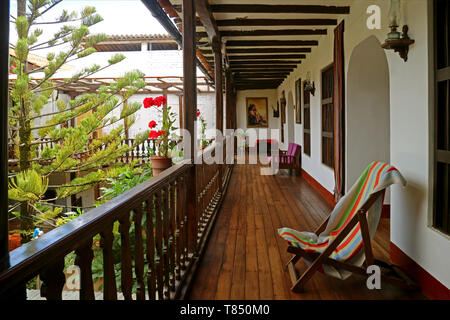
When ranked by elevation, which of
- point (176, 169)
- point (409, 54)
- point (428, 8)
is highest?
point (428, 8)

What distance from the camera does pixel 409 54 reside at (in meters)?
2.78

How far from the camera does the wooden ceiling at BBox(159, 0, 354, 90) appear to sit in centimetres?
443

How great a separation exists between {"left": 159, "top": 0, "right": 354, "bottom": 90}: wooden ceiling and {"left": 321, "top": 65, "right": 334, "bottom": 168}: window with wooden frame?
2.26 ft

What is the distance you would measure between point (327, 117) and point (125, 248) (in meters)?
5.07

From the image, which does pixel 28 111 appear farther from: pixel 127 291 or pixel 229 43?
pixel 127 291

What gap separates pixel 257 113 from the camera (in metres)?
15.1

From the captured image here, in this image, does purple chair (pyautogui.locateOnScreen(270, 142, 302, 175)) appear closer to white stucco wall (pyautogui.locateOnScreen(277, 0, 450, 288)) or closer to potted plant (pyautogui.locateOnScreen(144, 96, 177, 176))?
potted plant (pyautogui.locateOnScreen(144, 96, 177, 176))

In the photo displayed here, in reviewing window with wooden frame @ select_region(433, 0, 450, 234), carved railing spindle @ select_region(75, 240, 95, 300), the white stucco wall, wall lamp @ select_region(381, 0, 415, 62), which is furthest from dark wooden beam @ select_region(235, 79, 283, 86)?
carved railing spindle @ select_region(75, 240, 95, 300)

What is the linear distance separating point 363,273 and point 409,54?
5.39 feet

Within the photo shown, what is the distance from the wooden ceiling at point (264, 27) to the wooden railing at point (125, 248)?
7.45 ft

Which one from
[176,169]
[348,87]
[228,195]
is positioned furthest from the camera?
[228,195]

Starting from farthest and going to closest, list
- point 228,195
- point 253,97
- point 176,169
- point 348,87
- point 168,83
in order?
1. point 253,97
2. point 168,83
3. point 228,195
4. point 348,87
5. point 176,169

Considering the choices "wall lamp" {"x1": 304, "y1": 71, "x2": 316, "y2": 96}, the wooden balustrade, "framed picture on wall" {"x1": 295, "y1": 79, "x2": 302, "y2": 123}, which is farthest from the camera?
"framed picture on wall" {"x1": 295, "y1": 79, "x2": 302, "y2": 123}

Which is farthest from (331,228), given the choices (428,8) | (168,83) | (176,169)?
(168,83)
